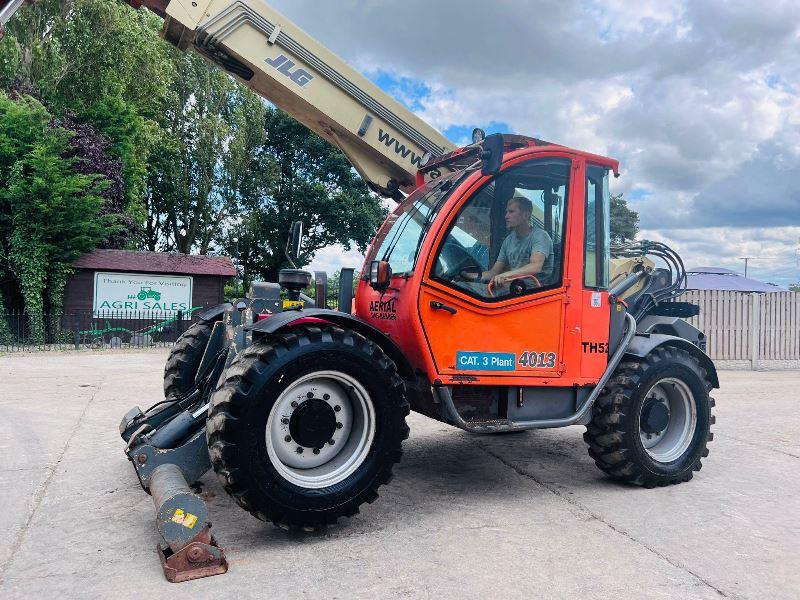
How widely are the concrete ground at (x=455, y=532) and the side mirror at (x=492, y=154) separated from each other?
7.22ft

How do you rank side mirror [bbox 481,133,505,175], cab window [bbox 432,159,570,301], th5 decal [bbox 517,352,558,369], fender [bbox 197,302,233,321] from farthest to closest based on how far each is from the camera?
fender [bbox 197,302,233,321] < th5 decal [bbox 517,352,558,369] < cab window [bbox 432,159,570,301] < side mirror [bbox 481,133,505,175]

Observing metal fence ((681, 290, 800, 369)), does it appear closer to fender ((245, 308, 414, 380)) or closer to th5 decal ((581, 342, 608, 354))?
th5 decal ((581, 342, 608, 354))

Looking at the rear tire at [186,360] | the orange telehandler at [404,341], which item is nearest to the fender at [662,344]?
the orange telehandler at [404,341]

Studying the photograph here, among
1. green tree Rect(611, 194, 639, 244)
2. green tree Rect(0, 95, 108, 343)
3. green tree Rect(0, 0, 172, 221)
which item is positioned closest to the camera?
green tree Rect(0, 95, 108, 343)

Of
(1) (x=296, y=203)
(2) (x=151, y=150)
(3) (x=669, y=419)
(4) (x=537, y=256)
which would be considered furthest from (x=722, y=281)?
(2) (x=151, y=150)

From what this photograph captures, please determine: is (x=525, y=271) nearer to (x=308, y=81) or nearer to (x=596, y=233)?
(x=596, y=233)

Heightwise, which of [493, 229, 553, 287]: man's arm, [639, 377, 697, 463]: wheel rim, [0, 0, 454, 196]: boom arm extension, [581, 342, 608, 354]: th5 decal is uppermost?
[0, 0, 454, 196]: boom arm extension

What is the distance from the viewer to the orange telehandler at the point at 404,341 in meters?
3.34

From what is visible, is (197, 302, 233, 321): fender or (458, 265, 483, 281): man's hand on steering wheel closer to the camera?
(458, 265, 483, 281): man's hand on steering wheel

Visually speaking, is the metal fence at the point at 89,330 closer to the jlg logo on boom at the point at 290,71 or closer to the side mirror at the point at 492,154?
the jlg logo on boom at the point at 290,71

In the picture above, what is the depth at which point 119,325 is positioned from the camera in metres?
19.6

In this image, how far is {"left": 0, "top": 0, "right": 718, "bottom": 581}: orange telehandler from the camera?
3.34 m

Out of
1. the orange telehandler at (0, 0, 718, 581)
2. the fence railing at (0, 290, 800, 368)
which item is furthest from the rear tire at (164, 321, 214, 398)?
the fence railing at (0, 290, 800, 368)

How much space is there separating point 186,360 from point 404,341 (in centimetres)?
222
